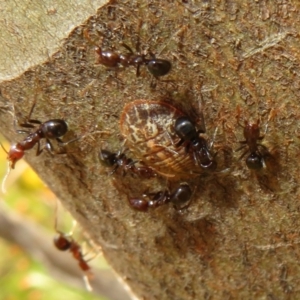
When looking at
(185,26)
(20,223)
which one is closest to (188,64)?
(185,26)

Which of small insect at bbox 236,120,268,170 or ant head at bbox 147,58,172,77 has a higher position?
ant head at bbox 147,58,172,77

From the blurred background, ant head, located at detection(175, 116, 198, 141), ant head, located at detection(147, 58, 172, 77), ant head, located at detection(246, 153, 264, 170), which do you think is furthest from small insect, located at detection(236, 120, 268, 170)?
the blurred background

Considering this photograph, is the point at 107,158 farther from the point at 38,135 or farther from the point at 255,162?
the point at 255,162

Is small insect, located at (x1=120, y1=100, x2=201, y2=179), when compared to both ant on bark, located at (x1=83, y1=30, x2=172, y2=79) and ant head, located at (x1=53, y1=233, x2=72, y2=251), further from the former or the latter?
ant head, located at (x1=53, y1=233, x2=72, y2=251)

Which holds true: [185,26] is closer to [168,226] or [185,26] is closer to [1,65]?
[1,65]

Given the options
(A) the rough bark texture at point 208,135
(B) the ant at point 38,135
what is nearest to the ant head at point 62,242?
(A) the rough bark texture at point 208,135

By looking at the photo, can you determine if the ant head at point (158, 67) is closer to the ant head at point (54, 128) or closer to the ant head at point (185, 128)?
the ant head at point (185, 128)

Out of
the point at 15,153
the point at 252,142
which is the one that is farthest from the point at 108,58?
the point at 15,153

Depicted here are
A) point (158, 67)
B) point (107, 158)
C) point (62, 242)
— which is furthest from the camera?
point (62, 242)
